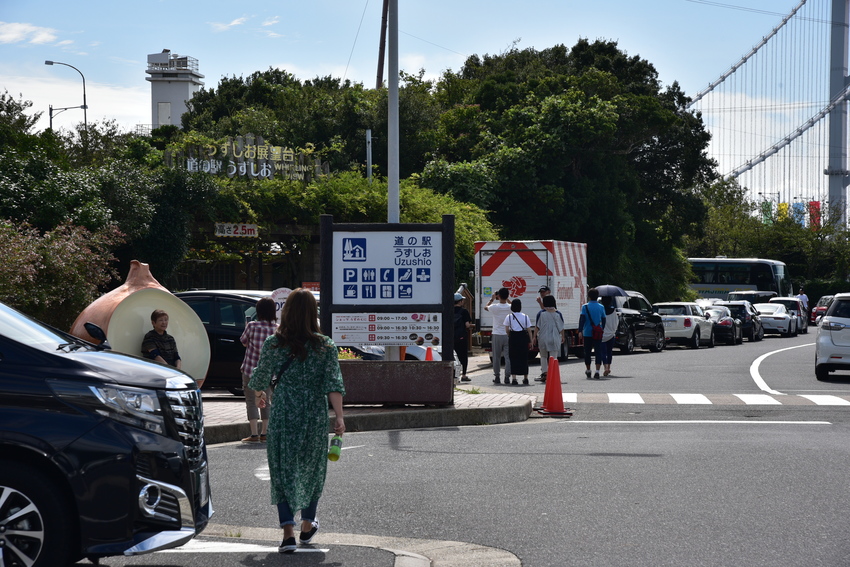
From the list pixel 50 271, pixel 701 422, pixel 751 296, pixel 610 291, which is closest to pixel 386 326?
pixel 701 422

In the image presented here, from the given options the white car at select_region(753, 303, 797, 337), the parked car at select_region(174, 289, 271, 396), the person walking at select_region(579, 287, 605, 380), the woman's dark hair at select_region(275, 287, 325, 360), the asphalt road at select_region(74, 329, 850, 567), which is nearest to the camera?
the asphalt road at select_region(74, 329, 850, 567)

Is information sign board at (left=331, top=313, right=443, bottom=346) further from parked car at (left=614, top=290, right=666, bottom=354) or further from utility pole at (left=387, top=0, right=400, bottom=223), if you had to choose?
parked car at (left=614, top=290, right=666, bottom=354)

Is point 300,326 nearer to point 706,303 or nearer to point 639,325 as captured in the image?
point 639,325

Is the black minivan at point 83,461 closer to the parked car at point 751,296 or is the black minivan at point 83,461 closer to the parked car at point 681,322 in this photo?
the parked car at point 681,322

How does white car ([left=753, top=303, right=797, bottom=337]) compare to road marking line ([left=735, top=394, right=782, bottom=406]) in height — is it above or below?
above

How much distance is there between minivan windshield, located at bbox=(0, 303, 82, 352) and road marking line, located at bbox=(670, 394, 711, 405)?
11.7 metres

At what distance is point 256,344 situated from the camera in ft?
35.9

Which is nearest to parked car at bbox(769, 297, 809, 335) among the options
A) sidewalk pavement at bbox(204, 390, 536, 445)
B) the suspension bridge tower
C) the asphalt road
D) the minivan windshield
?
the asphalt road

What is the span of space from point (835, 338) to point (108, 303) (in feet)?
45.0

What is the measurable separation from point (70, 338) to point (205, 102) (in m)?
63.2

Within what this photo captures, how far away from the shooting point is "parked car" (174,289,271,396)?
15.4 m

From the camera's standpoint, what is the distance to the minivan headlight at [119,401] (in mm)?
4926

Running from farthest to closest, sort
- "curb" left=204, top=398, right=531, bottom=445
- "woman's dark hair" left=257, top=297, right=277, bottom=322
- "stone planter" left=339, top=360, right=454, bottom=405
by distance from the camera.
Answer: "stone planter" left=339, top=360, right=454, bottom=405 → "curb" left=204, top=398, right=531, bottom=445 → "woman's dark hair" left=257, top=297, right=277, bottom=322

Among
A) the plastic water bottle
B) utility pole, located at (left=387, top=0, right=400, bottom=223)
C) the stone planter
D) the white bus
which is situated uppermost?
utility pole, located at (left=387, top=0, right=400, bottom=223)
